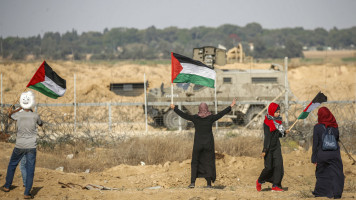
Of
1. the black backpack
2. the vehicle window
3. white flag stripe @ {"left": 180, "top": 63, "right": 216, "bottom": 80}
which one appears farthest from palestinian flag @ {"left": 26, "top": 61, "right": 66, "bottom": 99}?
the vehicle window

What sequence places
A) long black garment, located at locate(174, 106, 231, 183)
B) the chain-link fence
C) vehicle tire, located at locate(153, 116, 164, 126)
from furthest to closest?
vehicle tire, located at locate(153, 116, 164, 126), the chain-link fence, long black garment, located at locate(174, 106, 231, 183)

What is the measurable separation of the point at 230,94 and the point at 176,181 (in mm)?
8490

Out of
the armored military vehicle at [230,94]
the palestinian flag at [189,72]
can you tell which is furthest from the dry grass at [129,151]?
the armored military vehicle at [230,94]

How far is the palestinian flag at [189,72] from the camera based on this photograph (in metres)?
10.5

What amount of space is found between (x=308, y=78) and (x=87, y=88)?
2132cm

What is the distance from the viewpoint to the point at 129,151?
42.6ft

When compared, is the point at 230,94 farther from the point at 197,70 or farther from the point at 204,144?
the point at 204,144

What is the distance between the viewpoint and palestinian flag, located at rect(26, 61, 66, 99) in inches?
432

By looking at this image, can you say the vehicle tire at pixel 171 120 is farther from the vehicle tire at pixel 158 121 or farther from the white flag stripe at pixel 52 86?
the white flag stripe at pixel 52 86

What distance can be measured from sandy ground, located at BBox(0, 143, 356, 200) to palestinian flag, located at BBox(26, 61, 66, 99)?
5.44 feet

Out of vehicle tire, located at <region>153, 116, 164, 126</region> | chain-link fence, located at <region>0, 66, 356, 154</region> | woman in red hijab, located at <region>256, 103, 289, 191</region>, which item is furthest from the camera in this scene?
vehicle tire, located at <region>153, 116, 164, 126</region>

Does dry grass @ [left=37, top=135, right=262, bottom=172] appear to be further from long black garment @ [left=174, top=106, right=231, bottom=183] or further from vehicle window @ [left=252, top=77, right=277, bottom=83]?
vehicle window @ [left=252, top=77, right=277, bottom=83]

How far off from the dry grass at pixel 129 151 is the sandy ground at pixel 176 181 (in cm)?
69

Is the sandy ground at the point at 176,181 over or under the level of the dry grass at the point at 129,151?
under
